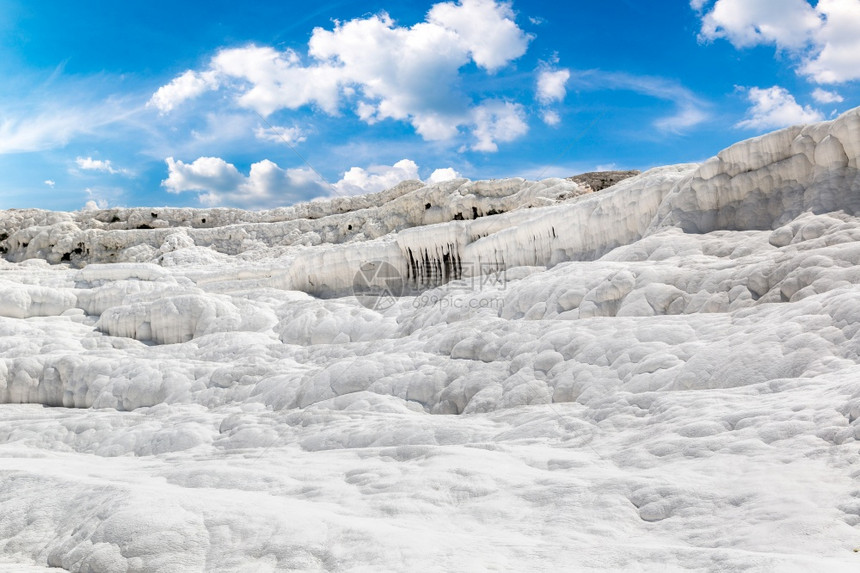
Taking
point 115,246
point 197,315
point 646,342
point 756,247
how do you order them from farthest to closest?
1. point 115,246
2. point 197,315
3. point 756,247
4. point 646,342

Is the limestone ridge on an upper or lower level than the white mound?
upper

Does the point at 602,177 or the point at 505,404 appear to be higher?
the point at 602,177

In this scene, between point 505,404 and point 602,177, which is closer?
point 505,404

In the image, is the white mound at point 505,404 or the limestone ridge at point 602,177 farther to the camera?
the limestone ridge at point 602,177

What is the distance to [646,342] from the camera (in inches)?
283

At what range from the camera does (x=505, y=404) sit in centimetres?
707

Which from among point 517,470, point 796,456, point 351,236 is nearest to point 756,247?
point 796,456

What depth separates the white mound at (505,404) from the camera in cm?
336

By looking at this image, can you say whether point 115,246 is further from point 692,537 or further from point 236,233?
point 692,537

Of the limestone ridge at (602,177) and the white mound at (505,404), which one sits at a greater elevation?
the limestone ridge at (602,177)

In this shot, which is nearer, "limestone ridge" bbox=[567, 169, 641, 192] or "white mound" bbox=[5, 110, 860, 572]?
"white mound" bbox=[5, 110, 860, 572]

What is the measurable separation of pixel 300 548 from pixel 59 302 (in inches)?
668

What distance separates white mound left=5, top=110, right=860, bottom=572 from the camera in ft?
11.0

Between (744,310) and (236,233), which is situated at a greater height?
(236,233)
